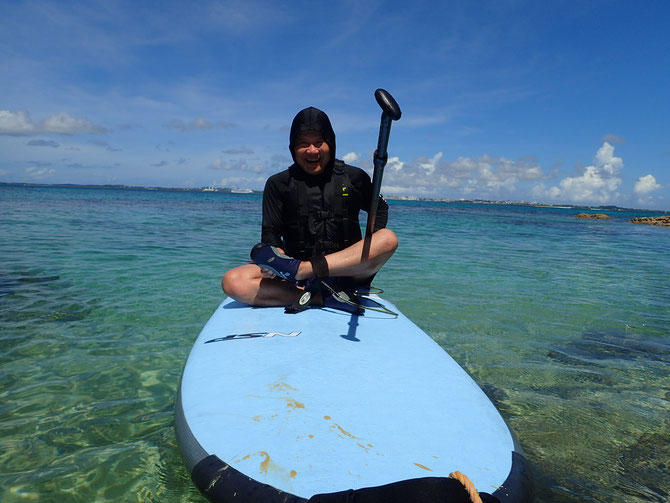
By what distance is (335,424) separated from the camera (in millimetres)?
1770

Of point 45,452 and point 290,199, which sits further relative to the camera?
point 290,199

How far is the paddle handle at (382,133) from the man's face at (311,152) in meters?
0.79

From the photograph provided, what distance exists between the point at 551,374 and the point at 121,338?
4.25 meters

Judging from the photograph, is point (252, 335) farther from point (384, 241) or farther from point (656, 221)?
point (656, 221)

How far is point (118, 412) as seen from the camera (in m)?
2.90

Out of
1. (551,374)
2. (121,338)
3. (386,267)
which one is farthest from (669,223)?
(121,338)

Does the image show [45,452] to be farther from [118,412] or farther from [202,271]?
[202,271]

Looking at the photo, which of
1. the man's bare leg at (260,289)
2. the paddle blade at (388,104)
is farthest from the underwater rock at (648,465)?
the man's bare leg at (260,289)

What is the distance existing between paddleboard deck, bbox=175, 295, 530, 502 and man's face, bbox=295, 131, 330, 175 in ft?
4.97

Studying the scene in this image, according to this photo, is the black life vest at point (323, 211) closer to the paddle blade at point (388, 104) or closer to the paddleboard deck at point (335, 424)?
the paddleboard deck at point (335, 424)

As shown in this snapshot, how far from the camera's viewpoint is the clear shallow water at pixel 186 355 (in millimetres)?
2316

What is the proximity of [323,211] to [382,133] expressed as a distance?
45.6 inches

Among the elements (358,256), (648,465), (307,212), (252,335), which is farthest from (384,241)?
(648,465)

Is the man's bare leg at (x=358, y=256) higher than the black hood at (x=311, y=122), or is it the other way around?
the black hood at (x=311, y=122)
